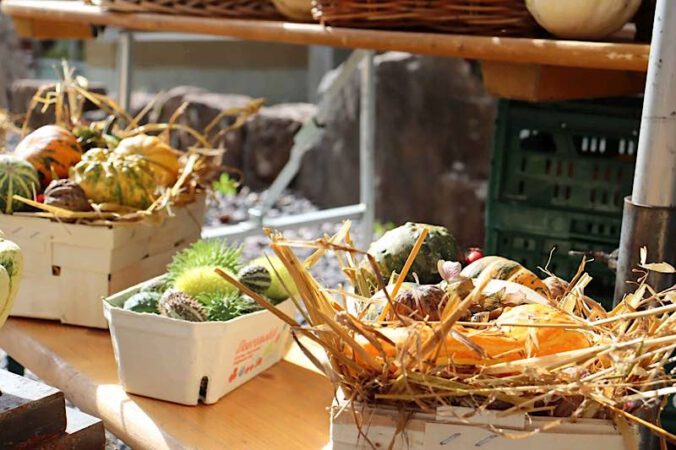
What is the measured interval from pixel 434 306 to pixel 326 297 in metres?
0.11

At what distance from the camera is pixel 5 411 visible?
102cm

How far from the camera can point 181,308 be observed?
123cm

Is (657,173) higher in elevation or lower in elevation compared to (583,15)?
lower

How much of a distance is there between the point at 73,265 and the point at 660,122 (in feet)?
3.00

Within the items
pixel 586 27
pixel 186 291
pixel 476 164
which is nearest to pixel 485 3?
pixel 586 27

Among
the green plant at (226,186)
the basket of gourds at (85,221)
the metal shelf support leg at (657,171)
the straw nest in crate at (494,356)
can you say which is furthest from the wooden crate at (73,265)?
the green plant at (226,186)

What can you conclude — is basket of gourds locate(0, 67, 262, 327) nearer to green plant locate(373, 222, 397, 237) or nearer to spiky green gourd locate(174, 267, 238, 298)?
spiky green gourd locate(174, 267, 238, 298)

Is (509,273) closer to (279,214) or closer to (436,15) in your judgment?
(436,15)

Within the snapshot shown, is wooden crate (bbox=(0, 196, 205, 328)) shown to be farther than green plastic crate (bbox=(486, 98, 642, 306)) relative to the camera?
No

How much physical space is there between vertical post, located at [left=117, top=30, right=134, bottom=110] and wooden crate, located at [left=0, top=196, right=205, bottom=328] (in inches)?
38.8

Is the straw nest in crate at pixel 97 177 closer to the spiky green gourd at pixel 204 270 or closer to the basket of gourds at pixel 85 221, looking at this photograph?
the basket of gourds at pixel 85 221

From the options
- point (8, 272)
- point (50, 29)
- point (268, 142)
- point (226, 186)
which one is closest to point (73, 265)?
point (8, 272)

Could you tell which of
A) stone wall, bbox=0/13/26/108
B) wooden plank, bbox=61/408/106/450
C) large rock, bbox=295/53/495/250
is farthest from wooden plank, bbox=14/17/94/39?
stone wall, bbox=0/13/26/108

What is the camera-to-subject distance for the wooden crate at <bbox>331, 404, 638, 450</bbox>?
0.88 metres
